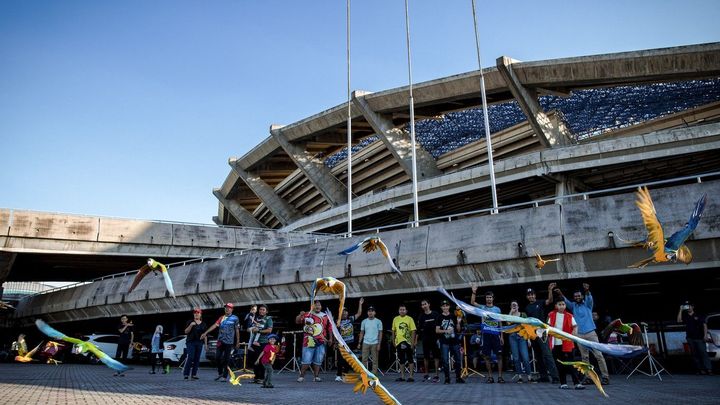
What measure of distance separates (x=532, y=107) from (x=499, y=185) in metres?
5.31

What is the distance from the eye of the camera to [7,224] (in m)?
29.2

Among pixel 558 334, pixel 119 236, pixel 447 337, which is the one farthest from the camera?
pixel 119 236

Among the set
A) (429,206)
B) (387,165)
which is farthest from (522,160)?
(387,165)

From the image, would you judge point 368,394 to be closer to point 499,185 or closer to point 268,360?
point 268,360

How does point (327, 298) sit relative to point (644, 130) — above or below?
below

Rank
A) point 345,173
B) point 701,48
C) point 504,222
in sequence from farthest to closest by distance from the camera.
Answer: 1. point 345,173
2. point 701,48
3. point 504,222

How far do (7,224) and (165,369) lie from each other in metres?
20.7

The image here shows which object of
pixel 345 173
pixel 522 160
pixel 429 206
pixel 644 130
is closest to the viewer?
pixel 522 160

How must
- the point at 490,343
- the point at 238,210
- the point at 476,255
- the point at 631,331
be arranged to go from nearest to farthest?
the point at 631,331 → the point at 490,343 → the point at 476,255 → the point at 238,210

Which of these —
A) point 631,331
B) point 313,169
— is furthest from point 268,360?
point 313,169

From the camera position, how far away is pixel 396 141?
38312 millimetres

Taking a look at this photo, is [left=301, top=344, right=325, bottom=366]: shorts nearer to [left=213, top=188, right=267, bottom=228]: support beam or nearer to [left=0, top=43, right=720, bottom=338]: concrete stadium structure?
[left=0, top=43, right=720, bottom=338]: concrete stadium structure

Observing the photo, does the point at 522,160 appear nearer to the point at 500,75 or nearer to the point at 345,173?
the point at 500,75

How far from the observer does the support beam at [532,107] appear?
30.7 m
